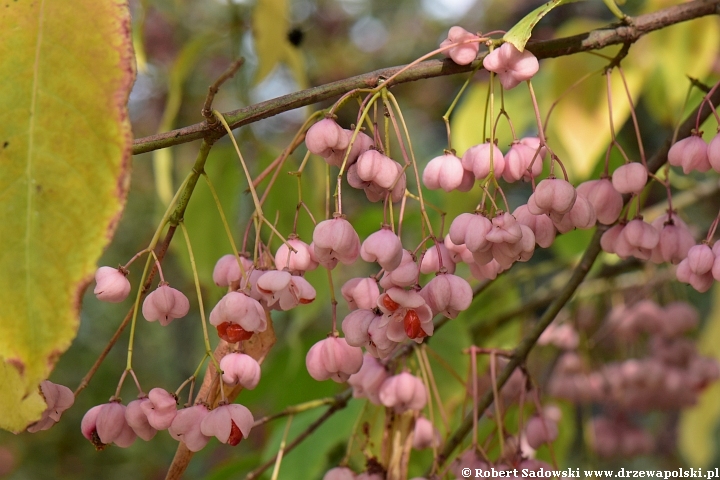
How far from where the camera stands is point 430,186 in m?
0.64

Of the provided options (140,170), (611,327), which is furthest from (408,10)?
(611,327)

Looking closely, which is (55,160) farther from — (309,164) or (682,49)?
(309,164)

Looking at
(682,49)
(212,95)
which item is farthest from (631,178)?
(682,49)

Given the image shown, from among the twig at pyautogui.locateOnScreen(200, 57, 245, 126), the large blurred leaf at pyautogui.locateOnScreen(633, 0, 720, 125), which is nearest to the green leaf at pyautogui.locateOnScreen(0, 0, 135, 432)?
the twig at pyautogui.locateOnScreen(200, 57, 245, 126)

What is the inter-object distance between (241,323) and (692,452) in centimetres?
130

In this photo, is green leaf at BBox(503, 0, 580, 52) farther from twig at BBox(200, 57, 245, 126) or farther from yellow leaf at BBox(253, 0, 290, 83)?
yellow leaf at BBox(253, 0, 290, 83)

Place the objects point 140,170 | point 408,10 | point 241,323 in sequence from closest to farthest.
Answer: point 241,323
point 140,170
point 408,10

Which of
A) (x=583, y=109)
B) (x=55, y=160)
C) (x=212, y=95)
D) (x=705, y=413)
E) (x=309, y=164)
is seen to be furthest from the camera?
(x=309, y=164)

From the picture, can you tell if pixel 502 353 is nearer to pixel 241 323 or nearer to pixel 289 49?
pixel 241 323

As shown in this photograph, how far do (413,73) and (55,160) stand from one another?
0.29m

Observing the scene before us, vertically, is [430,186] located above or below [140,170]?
below

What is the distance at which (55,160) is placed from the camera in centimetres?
38

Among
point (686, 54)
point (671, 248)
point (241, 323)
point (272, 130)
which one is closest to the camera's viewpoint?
point (241, 323)

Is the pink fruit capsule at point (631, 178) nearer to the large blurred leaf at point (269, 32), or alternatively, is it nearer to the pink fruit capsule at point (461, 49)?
the pink fruit capsule at point (461, 49)
